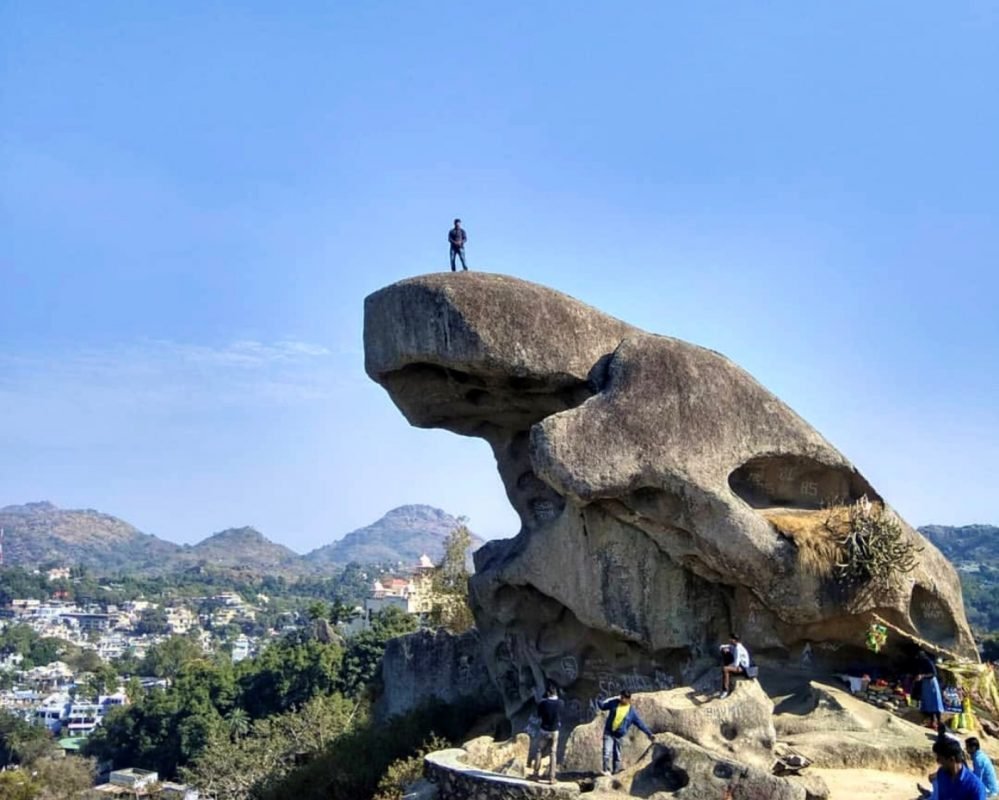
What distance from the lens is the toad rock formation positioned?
48.4ft

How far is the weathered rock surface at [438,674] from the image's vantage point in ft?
68.7

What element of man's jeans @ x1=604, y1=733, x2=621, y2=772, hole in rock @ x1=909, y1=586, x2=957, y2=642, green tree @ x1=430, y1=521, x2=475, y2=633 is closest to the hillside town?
green tree @ x1=430, y1=521, x2=475, y2=633

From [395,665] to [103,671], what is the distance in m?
90.4

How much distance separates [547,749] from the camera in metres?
12.3

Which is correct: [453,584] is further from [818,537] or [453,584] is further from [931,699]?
[931,699]

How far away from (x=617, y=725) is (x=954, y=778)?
4886 mm

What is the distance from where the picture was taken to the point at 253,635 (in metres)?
189

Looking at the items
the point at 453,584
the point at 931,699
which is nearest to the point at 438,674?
the point at 453,584

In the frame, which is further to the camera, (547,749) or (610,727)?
(547,749)

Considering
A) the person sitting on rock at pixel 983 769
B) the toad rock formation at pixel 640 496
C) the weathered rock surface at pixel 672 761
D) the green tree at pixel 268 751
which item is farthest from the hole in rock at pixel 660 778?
the green tree at pixel 268 751

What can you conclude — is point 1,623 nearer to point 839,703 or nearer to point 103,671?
point 103,671

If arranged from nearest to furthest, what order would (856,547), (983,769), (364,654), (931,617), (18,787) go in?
(983,769), (856,547), (931,617), (18,787), (364,654)

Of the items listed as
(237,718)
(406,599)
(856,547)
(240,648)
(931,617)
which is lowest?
(237,718)

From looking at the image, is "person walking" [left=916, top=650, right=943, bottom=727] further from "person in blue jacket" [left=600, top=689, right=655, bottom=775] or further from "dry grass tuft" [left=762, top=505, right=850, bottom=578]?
"person in blue jacket" [left=600, top=689, right=655, bottom=775]
